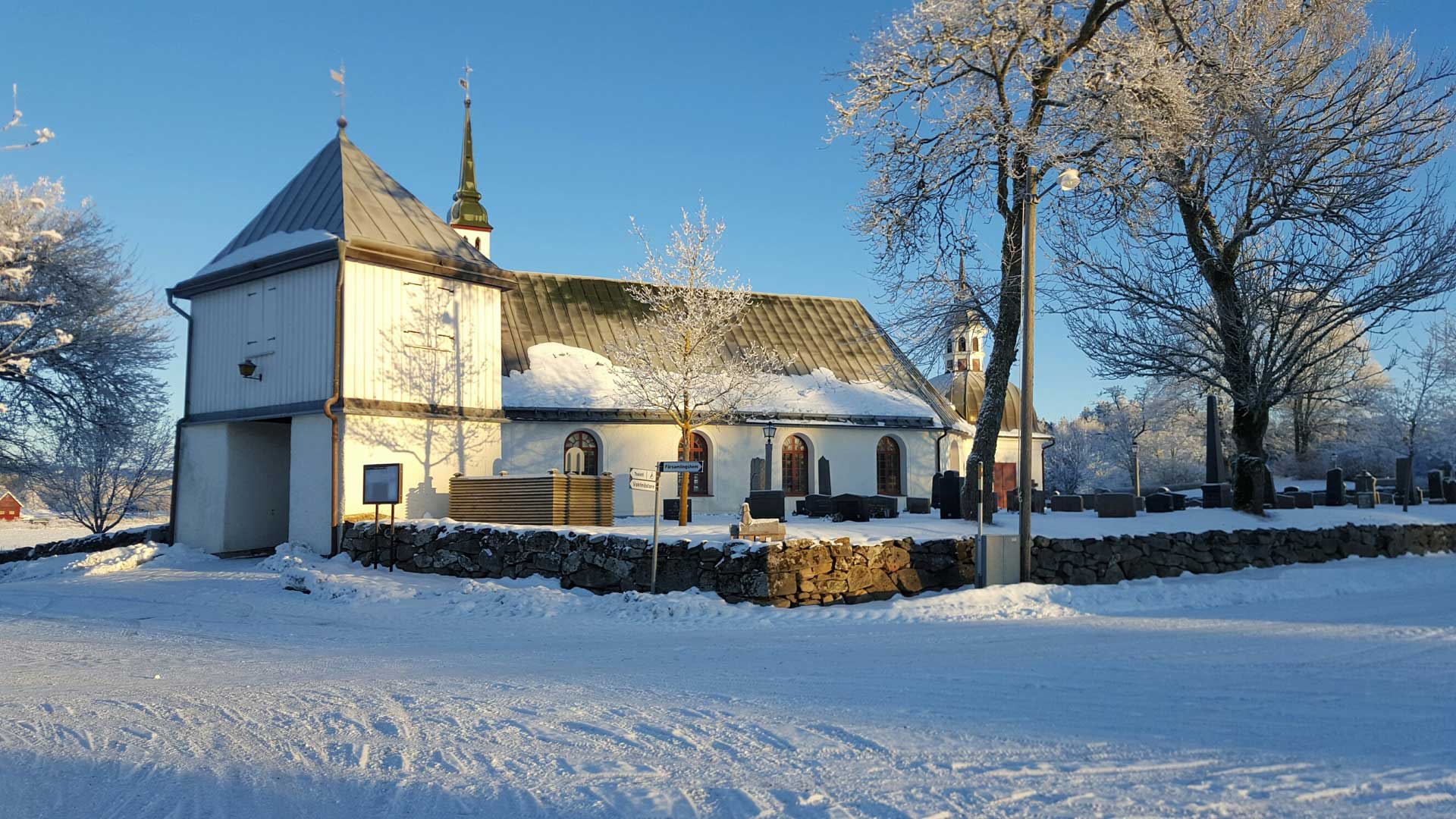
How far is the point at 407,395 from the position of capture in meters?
20.0

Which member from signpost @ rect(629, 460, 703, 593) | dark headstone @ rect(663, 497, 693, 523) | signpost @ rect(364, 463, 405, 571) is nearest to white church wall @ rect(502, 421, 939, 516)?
dark headstone @ rect(663, 497, 693, 523)

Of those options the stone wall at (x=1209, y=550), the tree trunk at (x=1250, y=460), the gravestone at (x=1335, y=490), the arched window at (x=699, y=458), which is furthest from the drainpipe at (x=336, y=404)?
the gravestone at (x=1335, y=490)

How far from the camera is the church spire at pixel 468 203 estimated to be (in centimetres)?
4159

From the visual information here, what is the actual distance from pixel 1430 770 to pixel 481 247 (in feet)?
131

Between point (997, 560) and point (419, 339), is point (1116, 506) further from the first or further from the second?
point (419, 339)

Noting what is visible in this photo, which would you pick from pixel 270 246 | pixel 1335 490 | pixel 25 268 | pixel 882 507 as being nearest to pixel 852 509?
pixel 882 507

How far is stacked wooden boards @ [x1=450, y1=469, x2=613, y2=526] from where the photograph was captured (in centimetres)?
1748

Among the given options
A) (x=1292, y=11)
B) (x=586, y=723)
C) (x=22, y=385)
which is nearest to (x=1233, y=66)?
(x=1292, y=11)

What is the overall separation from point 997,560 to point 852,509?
Result: 444 cm

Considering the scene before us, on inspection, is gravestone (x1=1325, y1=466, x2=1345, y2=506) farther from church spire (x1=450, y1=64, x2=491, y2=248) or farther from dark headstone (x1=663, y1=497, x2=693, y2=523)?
church spire (x1=450, y1=64, x2=491, y2=248)

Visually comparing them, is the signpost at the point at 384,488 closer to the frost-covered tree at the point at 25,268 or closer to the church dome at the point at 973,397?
the frost-covered tree at the point at 25,268

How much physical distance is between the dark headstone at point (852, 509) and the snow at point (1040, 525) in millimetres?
284

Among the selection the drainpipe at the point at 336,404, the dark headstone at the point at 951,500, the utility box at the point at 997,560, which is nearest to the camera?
the utility box at the point at 997,560

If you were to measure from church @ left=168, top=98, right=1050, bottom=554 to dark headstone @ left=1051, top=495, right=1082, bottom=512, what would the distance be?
410 centimetres
